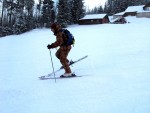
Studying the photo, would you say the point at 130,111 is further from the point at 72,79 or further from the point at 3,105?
the point at 72,79

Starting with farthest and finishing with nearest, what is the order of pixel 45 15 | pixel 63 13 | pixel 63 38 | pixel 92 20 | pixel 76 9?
pixel 92 20 → pixel 76 9 → pixel 45 15 → pixel 63 13 → pixel 63 38

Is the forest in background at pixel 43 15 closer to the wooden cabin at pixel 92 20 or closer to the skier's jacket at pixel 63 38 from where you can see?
the wooden cabin at pixel 92 20

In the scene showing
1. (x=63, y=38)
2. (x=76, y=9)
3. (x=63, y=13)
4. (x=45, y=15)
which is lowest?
(x=63, y=38)

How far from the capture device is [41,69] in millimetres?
11945

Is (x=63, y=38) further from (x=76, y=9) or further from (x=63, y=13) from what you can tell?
(x=76, y=9)

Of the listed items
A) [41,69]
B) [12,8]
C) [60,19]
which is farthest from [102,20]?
[41,69]

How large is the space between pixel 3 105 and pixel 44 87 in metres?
1.74

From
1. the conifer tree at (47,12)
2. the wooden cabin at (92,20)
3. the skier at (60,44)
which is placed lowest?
the skier at (60,44)

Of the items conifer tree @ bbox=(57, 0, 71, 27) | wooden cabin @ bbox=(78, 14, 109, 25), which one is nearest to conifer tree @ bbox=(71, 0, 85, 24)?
wooden cabin @ bbox=(78, 14, 109, 25)

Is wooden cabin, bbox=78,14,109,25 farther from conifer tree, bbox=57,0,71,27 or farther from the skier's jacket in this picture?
the skier's jacket

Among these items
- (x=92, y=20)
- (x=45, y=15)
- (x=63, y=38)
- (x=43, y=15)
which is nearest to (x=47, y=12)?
(x=45, y=15)

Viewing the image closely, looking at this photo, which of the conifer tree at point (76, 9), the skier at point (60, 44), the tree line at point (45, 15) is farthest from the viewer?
the conifer tree at point (76, 9)

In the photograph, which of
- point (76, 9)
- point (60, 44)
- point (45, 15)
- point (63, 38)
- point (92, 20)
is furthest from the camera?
point (92, 20)

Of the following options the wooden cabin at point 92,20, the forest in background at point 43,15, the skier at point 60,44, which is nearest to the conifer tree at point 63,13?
the forest in background at point 43,15
